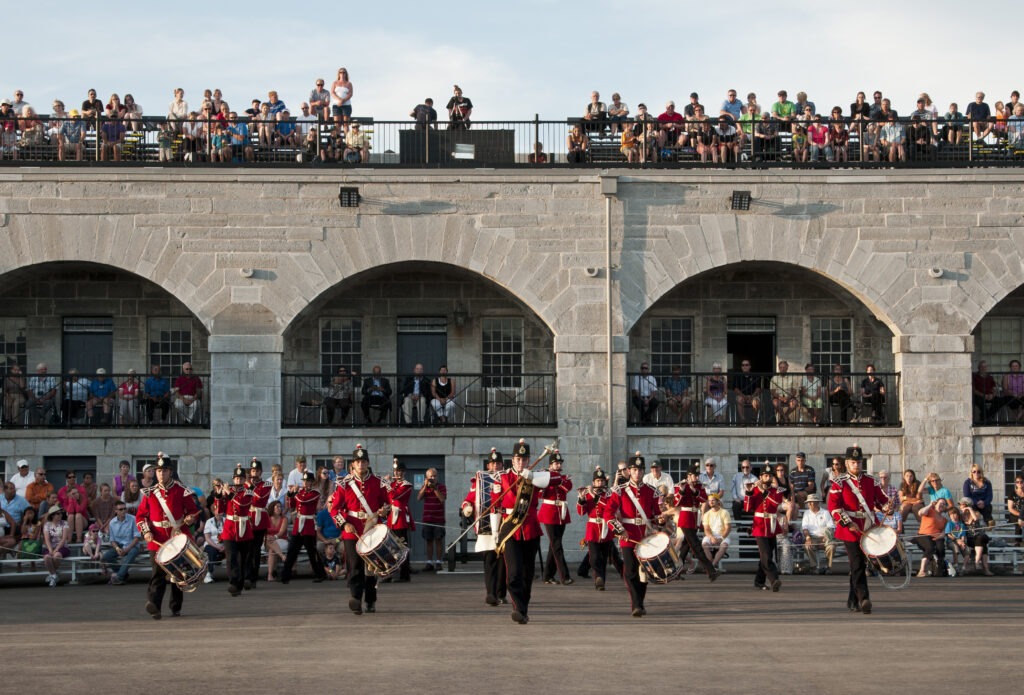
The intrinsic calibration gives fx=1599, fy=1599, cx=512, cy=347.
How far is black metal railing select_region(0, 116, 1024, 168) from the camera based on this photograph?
93.0ft

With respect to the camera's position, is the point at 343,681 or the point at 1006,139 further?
Answer: the point at 1006,139

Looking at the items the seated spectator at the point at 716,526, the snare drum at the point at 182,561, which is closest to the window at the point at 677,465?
the seated spectator at the point at 716,526

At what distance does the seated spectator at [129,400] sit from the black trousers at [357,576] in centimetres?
1136

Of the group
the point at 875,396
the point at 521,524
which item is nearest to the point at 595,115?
the point at 875,396

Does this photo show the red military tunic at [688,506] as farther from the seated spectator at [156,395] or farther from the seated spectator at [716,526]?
the seated spectator at [156,395]

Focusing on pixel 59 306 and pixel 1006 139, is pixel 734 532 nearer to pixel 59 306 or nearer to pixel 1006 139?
pixel 1006 139

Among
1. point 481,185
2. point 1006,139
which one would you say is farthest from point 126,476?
point 1006,139

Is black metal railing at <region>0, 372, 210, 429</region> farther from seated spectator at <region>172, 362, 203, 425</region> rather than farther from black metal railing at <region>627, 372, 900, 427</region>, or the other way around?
black metal railing at <region>627, 372, 900, 427</region>

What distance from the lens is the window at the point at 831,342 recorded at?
98.8ft

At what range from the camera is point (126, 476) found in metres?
25.9

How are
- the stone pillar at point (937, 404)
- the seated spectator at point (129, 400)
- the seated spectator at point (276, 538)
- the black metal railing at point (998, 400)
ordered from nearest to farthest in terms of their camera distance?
the seated spectator at point (276, 538) < the stone pillar at point (937, 404) < the seated spectator at point (129, 400) < the black metal railing at point (998, 400)

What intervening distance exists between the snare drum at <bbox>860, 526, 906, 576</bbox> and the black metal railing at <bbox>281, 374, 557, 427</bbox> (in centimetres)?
1062

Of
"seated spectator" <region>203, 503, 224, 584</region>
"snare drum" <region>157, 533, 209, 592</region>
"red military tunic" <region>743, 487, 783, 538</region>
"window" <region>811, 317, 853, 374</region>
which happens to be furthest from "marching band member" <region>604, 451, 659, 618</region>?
"window" <region>811, 317, 853, 374</region>

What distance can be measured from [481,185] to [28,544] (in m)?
9.86
